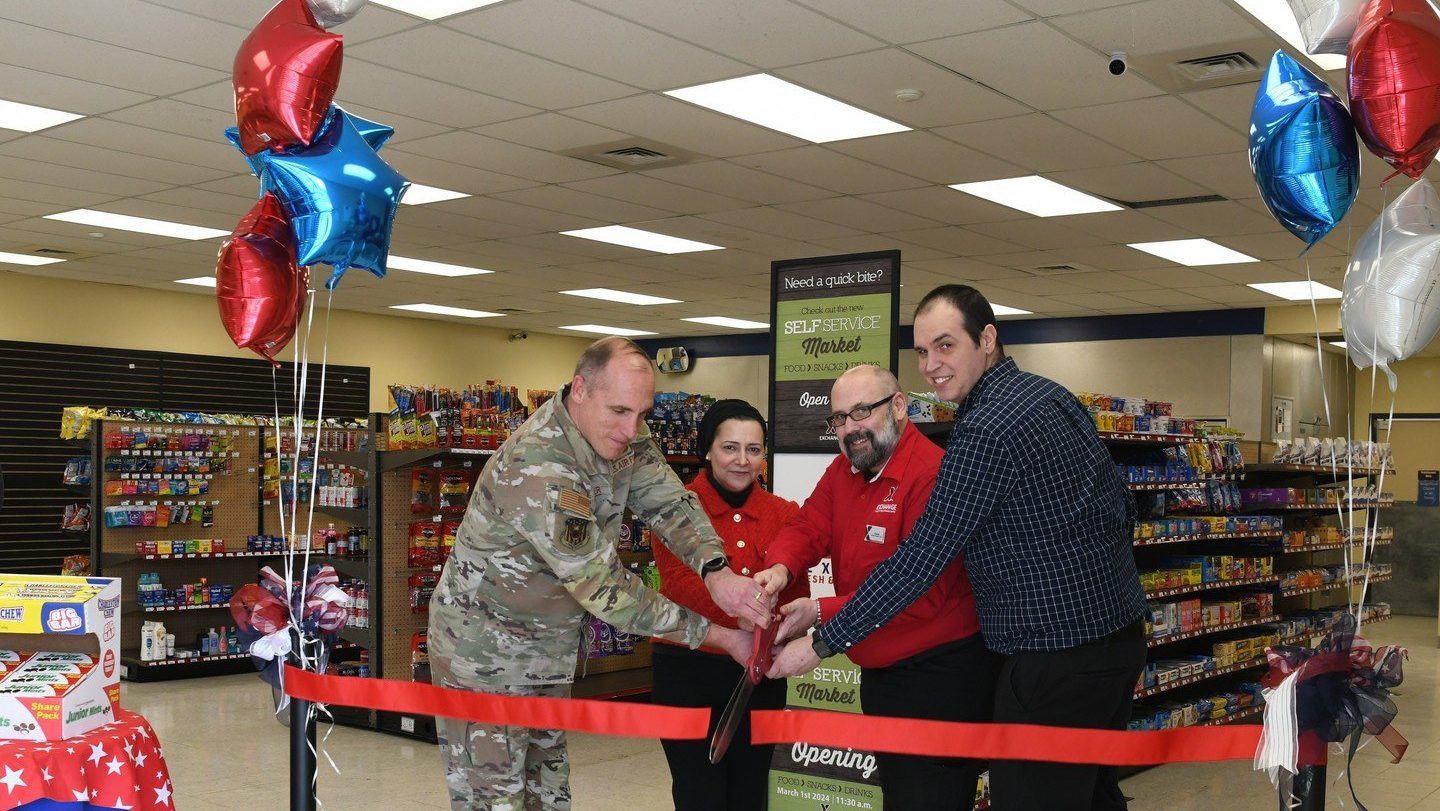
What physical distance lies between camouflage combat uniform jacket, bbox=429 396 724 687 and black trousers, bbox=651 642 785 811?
70 cm

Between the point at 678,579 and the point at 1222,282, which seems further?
the point at 1222,282

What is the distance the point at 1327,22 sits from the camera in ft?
8.82

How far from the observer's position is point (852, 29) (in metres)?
5.50

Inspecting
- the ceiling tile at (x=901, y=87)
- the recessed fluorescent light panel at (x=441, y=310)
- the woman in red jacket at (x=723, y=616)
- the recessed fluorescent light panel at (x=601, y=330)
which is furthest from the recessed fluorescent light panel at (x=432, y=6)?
the recessed fluorescent light panel at (x=601, y=330)

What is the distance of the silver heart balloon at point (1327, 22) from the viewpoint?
265 cm

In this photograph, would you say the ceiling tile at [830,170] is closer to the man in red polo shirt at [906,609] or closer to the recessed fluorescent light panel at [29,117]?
the recessed fluorescent light panel at [29,117]

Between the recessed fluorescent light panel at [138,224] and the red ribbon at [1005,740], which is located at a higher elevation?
the recessed fluorescent light panel at [138,224]

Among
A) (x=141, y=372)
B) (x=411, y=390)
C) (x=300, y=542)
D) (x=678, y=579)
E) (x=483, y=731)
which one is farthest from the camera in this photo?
(x=141, y=372)

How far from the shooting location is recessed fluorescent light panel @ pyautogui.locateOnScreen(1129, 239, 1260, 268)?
10.5 meters

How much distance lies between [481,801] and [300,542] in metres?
6.73

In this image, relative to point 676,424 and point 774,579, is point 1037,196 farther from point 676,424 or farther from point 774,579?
point 774,579

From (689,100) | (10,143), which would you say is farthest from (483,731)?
(10,143)

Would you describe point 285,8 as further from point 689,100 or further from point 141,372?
point 141,372

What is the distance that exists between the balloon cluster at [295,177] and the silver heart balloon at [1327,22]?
7.30 feet
